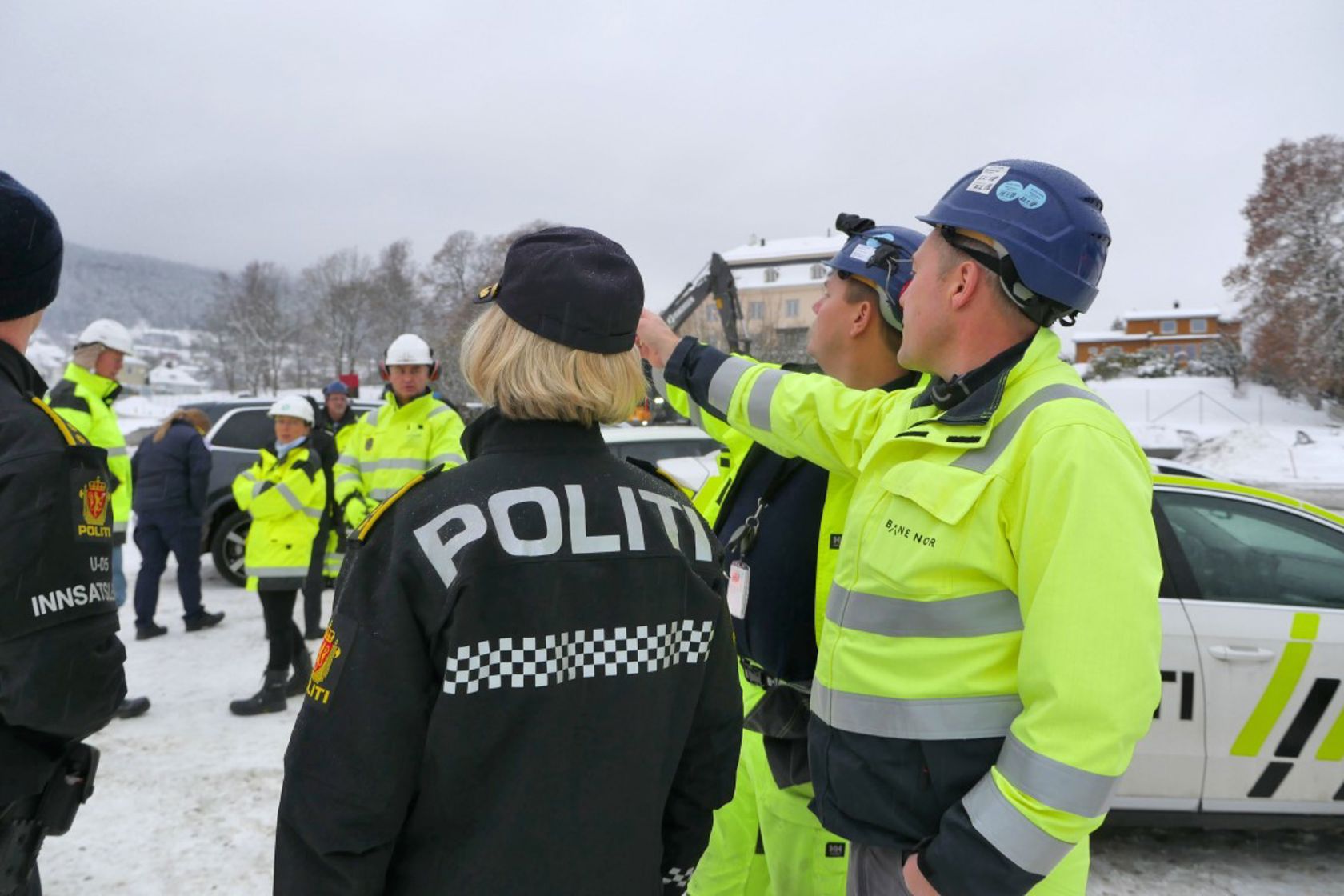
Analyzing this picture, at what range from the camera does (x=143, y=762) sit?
4.42 m

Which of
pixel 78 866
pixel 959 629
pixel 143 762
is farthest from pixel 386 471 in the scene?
pixel 959 629

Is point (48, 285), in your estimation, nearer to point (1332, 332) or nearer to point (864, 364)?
point (864, 364)

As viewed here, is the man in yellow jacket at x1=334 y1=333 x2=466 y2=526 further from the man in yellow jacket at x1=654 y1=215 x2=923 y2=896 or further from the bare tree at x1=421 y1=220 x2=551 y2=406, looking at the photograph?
the bare tree at x1=421 y1=220 x2=551 y2=406

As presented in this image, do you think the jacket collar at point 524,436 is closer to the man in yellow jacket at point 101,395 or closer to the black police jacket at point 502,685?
the black police jacket at point 502,685

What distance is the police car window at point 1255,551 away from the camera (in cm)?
343

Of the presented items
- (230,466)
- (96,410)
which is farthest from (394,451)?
(230,466)

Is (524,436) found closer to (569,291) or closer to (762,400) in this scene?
(569,291)

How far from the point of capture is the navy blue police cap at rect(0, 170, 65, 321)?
1796mm

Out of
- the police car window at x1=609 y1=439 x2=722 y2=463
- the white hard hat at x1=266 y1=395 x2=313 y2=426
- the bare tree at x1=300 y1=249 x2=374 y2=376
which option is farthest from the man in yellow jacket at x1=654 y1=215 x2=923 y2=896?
the bare tree at x1=300 y1=249 x2=374 y2=376

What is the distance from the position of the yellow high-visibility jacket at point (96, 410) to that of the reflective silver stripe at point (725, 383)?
4454 mm

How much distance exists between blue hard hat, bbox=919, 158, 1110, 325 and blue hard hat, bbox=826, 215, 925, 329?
1.78 ft

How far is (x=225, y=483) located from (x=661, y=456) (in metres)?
4.79

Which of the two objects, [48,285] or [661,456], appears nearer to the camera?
[48,285]

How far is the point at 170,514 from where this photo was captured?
6.78 meters
